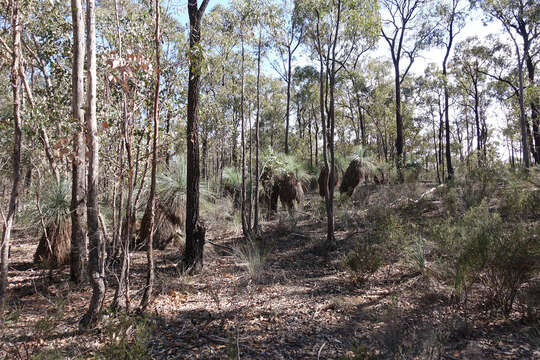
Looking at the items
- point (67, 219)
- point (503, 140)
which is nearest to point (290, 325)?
point (67, 219)

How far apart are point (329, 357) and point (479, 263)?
2164mm

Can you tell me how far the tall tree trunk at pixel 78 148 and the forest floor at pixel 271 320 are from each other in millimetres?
421

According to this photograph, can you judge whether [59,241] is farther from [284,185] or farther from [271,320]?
[284,185]

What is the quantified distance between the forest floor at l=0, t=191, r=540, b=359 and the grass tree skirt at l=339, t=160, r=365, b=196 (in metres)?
5.18

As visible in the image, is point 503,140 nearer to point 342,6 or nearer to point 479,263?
point 342,6

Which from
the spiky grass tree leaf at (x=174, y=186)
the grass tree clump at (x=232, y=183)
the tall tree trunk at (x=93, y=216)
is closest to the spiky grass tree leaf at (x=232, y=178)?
the grass tree clump at (x=232, y=183)

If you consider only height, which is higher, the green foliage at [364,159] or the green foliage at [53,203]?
the green foliage at [364,159]

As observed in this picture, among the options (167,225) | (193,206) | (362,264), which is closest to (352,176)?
→ (362,264)

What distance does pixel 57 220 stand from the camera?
5406mm

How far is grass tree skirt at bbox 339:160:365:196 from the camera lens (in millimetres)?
10633

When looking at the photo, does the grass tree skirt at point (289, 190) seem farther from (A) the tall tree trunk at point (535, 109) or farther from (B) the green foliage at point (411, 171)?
(A) the tall tree trunk at point (535, 109)

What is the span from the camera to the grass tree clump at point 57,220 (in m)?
5.38

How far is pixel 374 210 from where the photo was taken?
8.51 m

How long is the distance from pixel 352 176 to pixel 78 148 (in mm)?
8771
